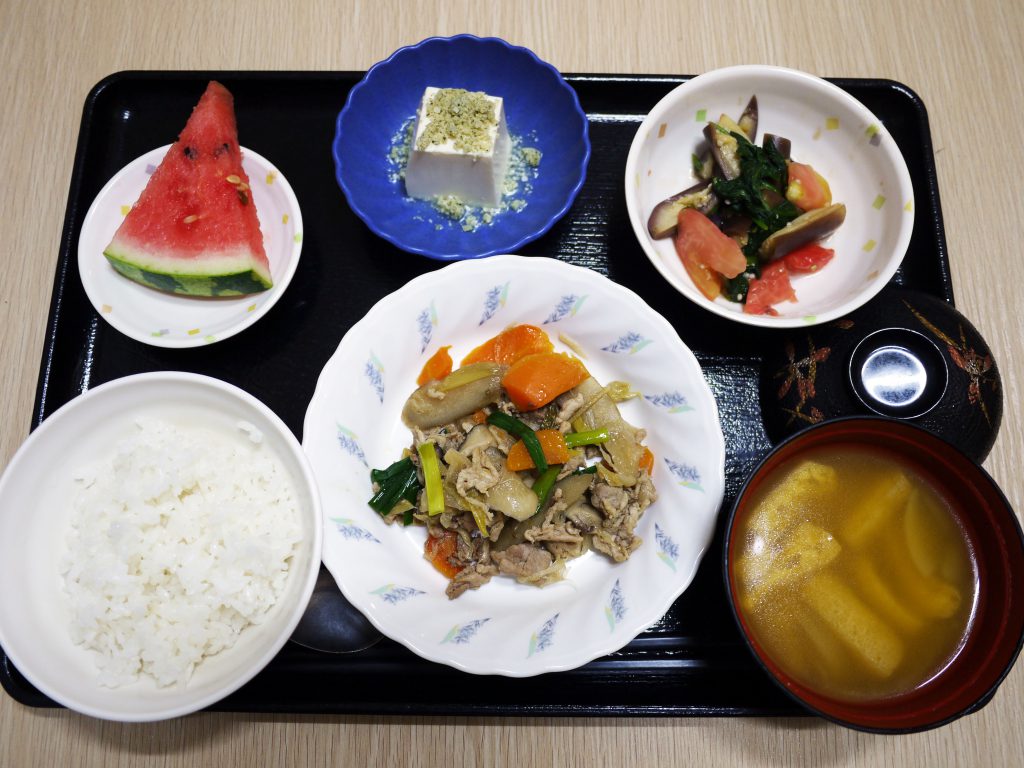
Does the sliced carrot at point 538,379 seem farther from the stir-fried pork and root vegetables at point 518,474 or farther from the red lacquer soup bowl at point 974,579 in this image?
the red lacquer soup bowl at point 974,579

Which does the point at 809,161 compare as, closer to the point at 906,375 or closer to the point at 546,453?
the point at 906,375

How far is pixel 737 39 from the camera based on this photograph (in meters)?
2.78

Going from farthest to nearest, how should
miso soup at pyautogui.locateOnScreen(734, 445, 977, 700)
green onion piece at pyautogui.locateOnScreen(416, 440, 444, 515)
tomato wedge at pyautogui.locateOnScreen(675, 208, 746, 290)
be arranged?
tomato wedge at pyautogui.locateOnScreen(675, 208, 746, 290)
green onion piece at pyautogui.locateOnScreen(416, 440, 444, 515)
miso soup at pyautogui.locateOnScreen(734, 445, 977, 700)

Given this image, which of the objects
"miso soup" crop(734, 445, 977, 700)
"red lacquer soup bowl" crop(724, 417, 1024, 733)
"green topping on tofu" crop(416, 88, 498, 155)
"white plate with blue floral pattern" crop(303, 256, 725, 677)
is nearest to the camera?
"red lacquer soup bowl" crop(724, 417, 1024, 733)

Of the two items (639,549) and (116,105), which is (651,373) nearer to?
(639,549)

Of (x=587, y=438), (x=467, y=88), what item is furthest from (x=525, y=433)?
(x=467, y=88)

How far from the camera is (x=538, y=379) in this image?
79.7 inches

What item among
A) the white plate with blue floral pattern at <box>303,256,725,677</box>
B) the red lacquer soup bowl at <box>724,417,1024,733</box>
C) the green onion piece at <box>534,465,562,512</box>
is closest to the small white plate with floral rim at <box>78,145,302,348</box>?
the white plate with blue floral pattern at <box>303,256,725,677</box>

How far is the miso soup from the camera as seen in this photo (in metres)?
1.72

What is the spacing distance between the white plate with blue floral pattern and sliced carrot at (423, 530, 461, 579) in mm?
34

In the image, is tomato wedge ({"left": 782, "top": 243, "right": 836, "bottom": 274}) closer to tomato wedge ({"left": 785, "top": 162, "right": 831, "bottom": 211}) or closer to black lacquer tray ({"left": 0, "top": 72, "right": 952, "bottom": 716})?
tomato wedge ({"left": 785, "top": 162, "right": 831, "bottom": 211})

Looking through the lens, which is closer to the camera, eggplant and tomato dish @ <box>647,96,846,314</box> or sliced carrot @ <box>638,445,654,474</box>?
sliced carrot @ <box>638,445,654,474</box>

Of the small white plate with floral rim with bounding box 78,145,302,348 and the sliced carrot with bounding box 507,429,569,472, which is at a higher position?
the small white plate with floral rim with bounding box 78,145,302,348

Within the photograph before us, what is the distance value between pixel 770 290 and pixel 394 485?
1.40 m
